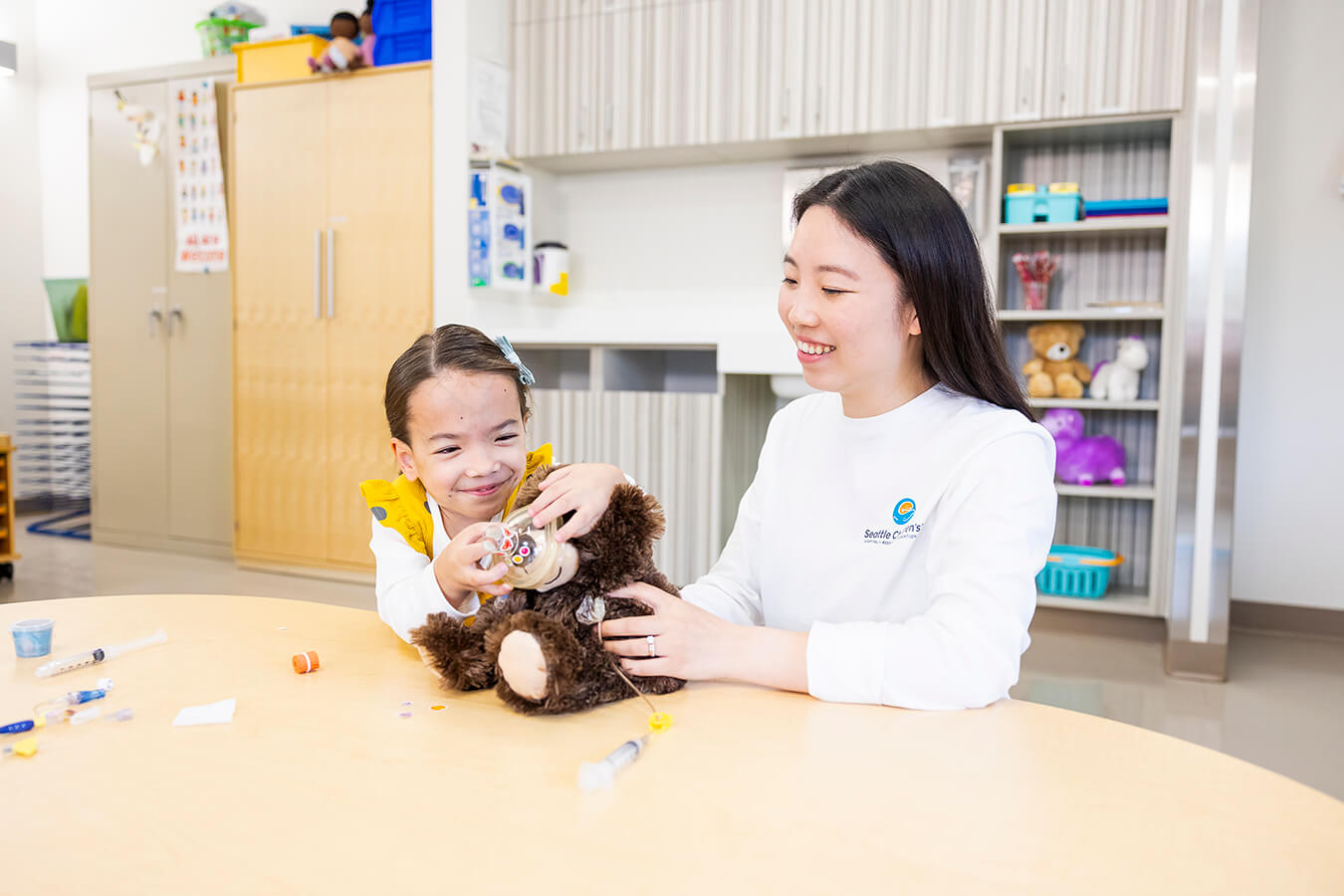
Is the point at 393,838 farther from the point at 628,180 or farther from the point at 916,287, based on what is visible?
the point at 628,180

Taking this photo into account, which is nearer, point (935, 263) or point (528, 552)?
A: point (528, 552)

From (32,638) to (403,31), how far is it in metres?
3.26

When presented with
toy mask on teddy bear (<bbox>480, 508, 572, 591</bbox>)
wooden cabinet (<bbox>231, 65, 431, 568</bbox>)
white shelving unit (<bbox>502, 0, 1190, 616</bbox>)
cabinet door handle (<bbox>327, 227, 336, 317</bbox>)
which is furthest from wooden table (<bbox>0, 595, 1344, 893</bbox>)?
cabinet door handle (<bbox>327, 227, 336, 317</bbox>)

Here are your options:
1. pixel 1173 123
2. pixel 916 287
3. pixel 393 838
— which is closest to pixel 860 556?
pixel 916 287

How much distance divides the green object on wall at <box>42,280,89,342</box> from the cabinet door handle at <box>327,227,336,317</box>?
2.37 metres

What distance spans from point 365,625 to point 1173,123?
2904 millimetres

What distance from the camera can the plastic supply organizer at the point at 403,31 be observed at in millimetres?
3580

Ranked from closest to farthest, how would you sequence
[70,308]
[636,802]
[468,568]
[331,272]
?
[636,802] → [468,568] → [331,272] → [70,308]

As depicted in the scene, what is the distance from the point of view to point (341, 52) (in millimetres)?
3617

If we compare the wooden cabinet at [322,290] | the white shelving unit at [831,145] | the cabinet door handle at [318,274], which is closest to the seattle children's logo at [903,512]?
the white shelving unit at [831,145]

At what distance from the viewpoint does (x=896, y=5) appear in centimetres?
314

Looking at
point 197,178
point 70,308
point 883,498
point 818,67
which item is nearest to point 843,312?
point 883,498

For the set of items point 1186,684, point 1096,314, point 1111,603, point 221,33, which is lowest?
point 1186,684

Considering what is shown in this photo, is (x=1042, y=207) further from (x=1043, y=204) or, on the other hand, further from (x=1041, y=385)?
(x=1041, y=385)
